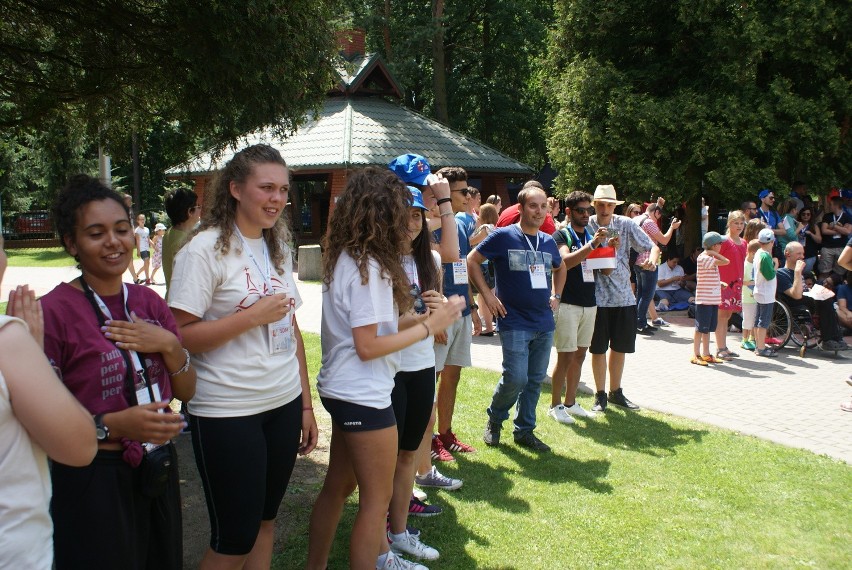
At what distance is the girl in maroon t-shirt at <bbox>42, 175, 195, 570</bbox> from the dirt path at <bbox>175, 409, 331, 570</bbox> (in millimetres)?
1586

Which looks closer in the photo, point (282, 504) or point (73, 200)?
point (73, 200)

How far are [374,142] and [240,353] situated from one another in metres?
18.5

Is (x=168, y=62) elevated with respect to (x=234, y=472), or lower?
elevated

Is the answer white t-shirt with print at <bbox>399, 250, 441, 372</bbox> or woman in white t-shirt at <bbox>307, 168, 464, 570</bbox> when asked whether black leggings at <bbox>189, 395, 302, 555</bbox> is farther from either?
white t-shirt with print at <bbox>399, 250, 441, 372</bbox>

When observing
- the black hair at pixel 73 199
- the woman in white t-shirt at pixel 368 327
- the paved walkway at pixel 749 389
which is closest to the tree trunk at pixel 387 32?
the paved walkway at pixel 749 389

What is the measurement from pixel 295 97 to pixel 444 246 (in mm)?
1544

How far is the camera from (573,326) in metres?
6.56

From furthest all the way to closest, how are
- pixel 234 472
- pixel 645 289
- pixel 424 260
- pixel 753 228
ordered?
pixel 645 289 < pixel 753 228 < pixel 424 260 < pixel 234 472

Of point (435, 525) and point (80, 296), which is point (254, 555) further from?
point (435, 525)

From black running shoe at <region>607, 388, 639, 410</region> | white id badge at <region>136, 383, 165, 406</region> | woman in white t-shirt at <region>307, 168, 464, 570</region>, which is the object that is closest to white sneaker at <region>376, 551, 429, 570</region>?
woman in white t-shirt at <region>307, 168, 464, 570</region>

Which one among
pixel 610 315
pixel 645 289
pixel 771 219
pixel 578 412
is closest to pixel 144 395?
pixel 578 412

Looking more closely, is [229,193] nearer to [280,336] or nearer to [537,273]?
[280,336]

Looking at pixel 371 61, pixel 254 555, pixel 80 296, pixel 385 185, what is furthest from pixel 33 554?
pixel 371 61

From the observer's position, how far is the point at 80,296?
2365 mm
